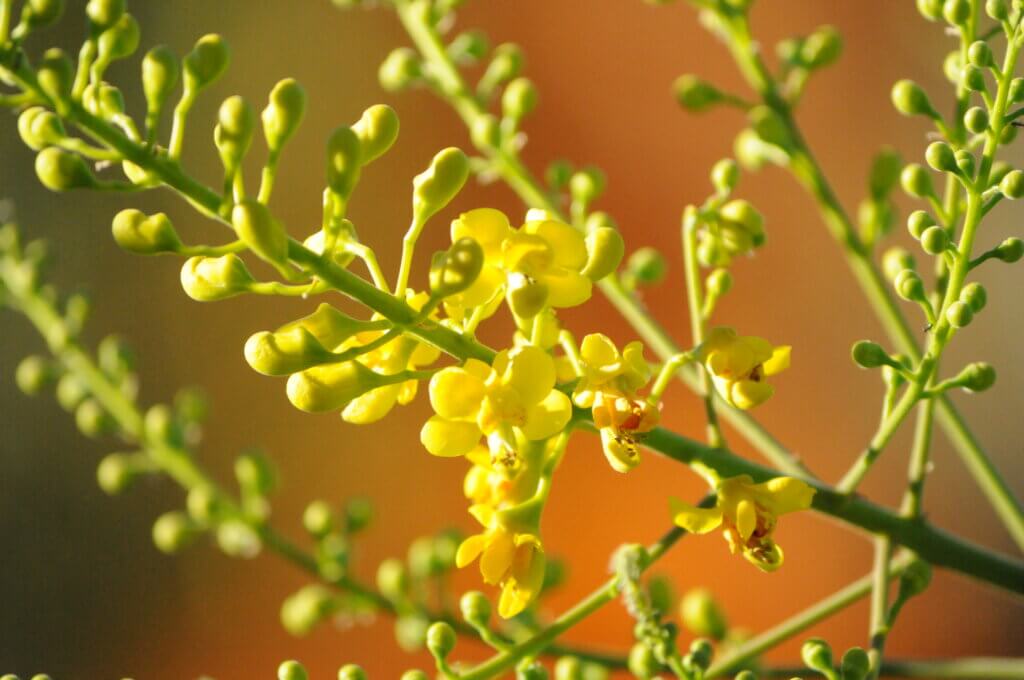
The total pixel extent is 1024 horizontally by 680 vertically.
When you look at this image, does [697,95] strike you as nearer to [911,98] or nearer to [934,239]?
[911,98]

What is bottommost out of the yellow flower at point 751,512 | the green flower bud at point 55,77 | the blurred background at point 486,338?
the yellow flower at point 751,512

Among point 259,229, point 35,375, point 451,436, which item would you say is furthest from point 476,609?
point 35,375

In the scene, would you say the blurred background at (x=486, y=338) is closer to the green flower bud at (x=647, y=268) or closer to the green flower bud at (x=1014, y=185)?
the green flower bud at (x=647, y=268)

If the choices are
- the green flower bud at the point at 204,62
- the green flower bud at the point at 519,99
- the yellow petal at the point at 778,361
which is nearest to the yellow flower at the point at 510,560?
the yellow petal at the point at 778,361

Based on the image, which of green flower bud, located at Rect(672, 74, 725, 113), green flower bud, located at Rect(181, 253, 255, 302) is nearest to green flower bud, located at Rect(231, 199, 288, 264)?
green flower bud, located at Rect(181, 253, 255, 302)

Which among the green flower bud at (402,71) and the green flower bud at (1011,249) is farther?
the green flower bud at (402,71)

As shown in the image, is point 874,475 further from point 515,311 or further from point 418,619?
point 515,311
